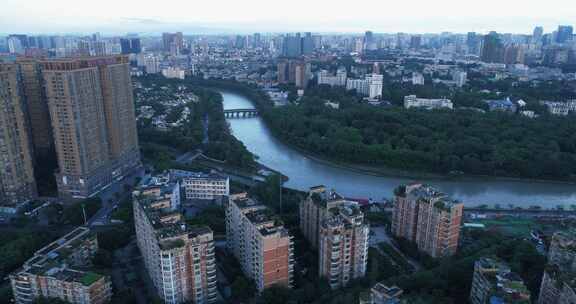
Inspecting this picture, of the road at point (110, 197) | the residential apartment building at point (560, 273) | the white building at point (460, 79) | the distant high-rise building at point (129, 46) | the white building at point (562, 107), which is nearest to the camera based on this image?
the residential apartment building at point (560, 273)

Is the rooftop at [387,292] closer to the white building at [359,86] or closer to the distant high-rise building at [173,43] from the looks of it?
the white building at [359,86]

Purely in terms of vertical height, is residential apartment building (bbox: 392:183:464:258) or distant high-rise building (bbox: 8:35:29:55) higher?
distant high-rise building (bbox: 8:35:29:55)

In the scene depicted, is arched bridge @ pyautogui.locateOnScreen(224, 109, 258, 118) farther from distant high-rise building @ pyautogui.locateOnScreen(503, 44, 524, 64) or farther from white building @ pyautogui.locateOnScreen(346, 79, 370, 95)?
distant high-rise building @ pyautogui.locateOnScreen(503, 44, 524, 64)

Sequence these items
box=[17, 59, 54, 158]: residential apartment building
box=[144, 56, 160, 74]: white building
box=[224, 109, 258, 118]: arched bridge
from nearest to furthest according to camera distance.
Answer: box=[17, 59, 54, 158]: residential apartment building
box=[224, 109, 258, 118]: arched bridge
box=[144, 56, 160, 74]: white building

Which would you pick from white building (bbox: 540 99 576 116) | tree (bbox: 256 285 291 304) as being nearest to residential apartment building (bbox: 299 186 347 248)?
tree (bbox: 256 285 291 304)

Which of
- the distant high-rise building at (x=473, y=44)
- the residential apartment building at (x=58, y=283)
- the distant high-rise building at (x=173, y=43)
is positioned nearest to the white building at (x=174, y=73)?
the distant high-rise building at (x=173, y=43)

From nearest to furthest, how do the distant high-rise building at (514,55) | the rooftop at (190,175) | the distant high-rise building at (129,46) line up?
the rooftop at (190,175) < the distant high-rise building at (514,55) < the distant high-rise building at (129,46)

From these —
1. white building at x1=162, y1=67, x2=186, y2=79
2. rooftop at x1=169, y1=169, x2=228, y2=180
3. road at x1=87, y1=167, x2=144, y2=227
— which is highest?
white building at x1=162, y1=67, x2=186, y2=79

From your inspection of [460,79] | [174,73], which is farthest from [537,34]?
[174,73]

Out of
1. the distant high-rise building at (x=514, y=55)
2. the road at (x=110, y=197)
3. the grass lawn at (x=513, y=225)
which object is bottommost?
the road at (x=110, y=197)
